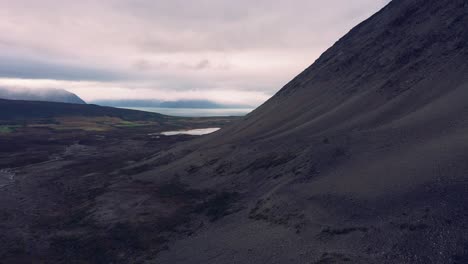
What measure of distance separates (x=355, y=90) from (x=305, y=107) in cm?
803

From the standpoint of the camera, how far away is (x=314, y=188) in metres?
24.8

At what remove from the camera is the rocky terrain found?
18.2 m

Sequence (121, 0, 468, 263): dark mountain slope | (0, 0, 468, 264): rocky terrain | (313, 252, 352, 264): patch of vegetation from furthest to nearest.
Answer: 1. (0, 0, 468, 264): rocky terrain
2. (121, 0, 468, 263): dark mountain slope
3. (313, 252, 352, 264): patch of vegetation

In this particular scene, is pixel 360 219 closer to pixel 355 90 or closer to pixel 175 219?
pixel 175 219

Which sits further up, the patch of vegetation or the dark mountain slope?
the dark mountain slope

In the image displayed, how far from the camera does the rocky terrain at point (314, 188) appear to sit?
18219 millimetres

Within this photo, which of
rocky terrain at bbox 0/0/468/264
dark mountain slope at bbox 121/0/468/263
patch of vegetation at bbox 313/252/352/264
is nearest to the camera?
patch of vegetation at bbox 313/252/352/264

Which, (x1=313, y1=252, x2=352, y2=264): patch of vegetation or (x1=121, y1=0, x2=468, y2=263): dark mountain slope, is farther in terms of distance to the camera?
(x1=121, y1=0, x2=468, y2=263): dark mountain slope

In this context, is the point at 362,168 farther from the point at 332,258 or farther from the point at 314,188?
the point at 332,258

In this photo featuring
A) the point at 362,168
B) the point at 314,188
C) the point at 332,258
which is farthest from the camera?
the point at 362,168

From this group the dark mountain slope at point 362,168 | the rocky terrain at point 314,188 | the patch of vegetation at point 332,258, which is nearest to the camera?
the patch of vegetation at point 332,258

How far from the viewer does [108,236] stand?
84.5 feet

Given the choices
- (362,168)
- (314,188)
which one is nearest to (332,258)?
(314,188)

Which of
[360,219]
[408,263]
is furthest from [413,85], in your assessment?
[408,263]
